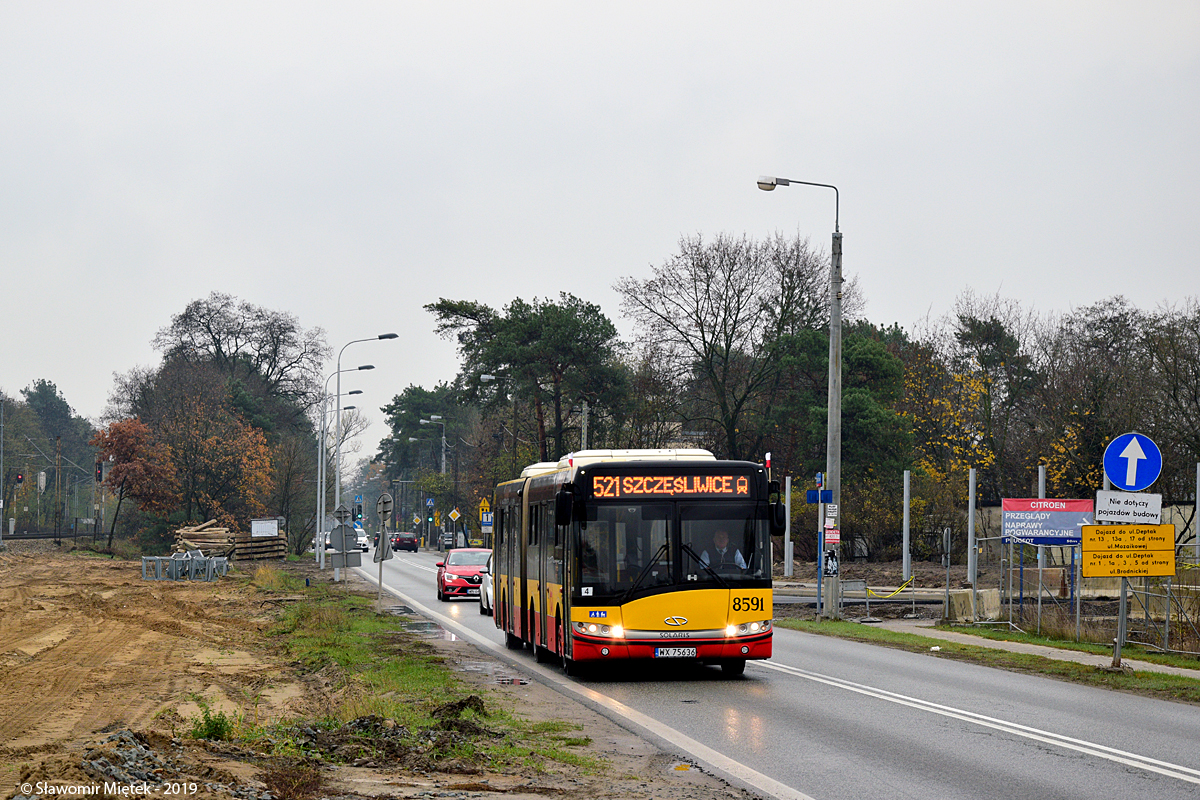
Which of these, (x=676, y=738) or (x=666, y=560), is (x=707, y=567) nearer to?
(x=666, y=560)

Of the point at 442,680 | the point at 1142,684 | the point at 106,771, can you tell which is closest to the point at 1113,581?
the point at 1142,684

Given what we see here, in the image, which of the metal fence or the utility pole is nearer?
the metal fence

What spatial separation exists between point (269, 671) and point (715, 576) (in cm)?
660

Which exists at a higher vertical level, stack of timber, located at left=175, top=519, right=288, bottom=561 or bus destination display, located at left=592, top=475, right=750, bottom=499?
bus destination display, located at left=592, top=475, right=750, bottom=499

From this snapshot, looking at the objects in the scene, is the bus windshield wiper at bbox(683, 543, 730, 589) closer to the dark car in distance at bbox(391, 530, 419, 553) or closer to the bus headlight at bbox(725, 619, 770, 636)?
the bus headlight at bbox(725, 619, 770, 636)

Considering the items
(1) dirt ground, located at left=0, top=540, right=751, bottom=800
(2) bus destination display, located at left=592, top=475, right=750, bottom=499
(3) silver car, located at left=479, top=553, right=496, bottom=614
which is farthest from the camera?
(3) silver car, located at left=479, top=553, right=496, bottom=614

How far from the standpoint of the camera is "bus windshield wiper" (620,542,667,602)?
16.8m

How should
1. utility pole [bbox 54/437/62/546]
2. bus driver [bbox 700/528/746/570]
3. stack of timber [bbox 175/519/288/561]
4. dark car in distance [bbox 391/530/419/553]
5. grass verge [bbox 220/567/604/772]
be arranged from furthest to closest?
dark car in distance [bbox 391/530/419/553], utility pole [bbox 54/437/62/546], stack of timber [bbox 175/519/288/561], bus driver [bbox 700/528/746/570], grass verge [bbox 220/567/604/772]

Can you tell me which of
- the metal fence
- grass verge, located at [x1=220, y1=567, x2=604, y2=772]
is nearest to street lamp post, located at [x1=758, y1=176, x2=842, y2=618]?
the metal fence

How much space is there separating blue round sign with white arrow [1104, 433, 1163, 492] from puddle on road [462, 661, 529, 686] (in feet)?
26.5

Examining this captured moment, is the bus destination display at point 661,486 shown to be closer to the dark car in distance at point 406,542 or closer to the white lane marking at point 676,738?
the white lane marking at point 676,738

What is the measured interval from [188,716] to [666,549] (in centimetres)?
650

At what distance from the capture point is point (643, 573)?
1695 centimetres

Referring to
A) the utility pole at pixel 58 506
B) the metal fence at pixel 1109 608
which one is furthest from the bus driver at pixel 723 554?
the utility pole at pixel 58 506
